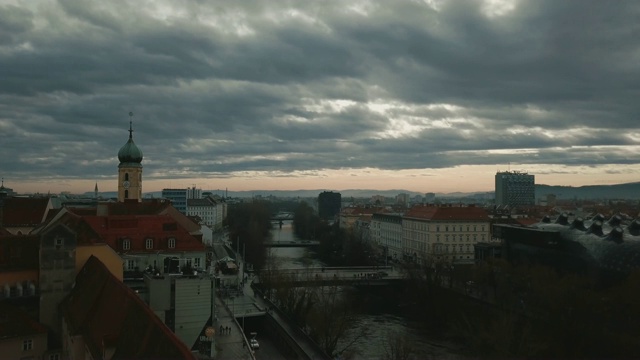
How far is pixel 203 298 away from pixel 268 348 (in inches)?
521

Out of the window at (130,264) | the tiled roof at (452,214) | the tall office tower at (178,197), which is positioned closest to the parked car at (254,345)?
the window at (130,264)

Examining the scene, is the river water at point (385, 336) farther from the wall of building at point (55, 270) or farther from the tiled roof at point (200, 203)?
the tiled roof at point (200, 203)

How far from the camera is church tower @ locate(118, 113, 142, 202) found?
58031 mm

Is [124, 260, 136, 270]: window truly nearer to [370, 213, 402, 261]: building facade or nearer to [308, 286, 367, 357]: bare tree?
[308, 286, 367, 357]: bare tree

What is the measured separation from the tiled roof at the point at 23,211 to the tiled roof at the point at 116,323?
2488cm

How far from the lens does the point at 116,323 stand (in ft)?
53.9

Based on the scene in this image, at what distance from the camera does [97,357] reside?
15.9 meters

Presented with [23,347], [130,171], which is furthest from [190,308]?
[130,171]

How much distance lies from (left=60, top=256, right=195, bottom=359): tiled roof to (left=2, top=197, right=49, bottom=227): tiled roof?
2488 cm

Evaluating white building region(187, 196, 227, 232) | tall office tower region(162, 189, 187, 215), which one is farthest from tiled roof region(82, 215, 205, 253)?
white building region(187, 196, 227, 232)

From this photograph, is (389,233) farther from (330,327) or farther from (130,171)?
(330,327)

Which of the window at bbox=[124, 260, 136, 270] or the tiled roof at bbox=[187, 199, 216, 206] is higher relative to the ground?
the tiled roof at bbox=[187, 199, 216, 206]

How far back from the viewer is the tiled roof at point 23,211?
147ft

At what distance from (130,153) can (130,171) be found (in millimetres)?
1928
